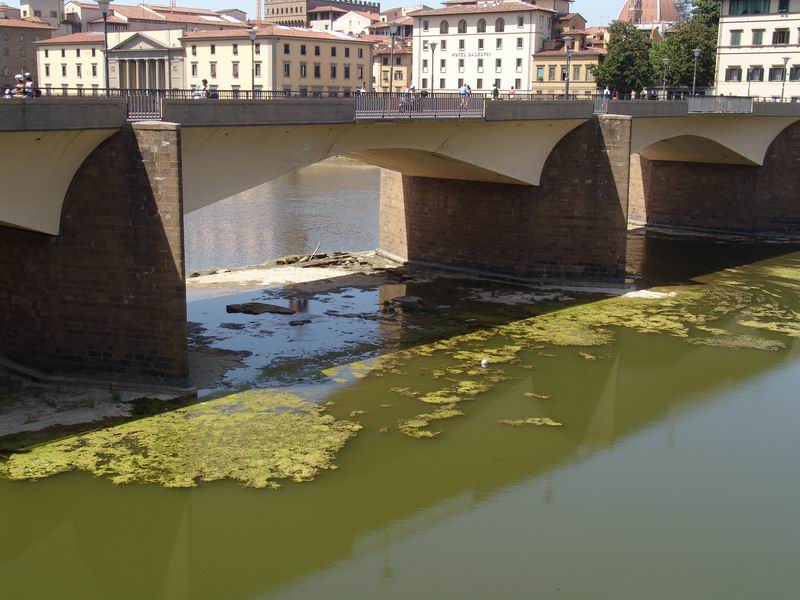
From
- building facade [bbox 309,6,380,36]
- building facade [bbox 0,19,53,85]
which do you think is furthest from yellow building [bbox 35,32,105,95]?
building facade [bbox 309,6,380,36]

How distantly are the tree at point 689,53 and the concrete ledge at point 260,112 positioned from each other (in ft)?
136

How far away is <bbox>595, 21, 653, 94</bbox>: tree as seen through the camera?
5859cm

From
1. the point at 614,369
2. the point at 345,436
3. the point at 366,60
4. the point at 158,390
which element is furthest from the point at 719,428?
the point at 366,60

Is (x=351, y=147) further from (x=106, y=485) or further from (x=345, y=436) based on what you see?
(x=106, y=485)

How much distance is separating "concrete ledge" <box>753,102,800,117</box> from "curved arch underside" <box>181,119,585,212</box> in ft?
39.4

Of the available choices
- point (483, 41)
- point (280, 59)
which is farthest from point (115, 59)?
point (483, 41)

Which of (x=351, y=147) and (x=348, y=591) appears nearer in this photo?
(x=348, y=591)

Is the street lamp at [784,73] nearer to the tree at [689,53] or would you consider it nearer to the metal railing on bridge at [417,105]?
the tree at [689,53]

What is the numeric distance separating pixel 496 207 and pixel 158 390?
13.2m

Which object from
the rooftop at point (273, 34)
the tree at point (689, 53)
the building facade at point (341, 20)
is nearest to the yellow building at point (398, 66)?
the building facade at point (341, 20)

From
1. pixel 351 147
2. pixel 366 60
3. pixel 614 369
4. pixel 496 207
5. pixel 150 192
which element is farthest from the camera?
pixel 366 60

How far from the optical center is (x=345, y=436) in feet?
48.8

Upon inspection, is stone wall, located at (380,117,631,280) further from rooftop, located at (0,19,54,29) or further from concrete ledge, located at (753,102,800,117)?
rooftop, located at (0,19,54,29)

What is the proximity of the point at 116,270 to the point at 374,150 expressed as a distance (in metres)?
9.41
